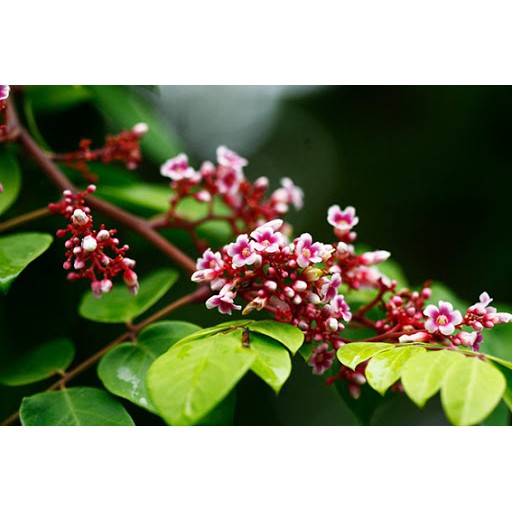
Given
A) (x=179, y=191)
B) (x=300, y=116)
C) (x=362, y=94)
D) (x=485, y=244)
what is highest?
(x=179, y=191)


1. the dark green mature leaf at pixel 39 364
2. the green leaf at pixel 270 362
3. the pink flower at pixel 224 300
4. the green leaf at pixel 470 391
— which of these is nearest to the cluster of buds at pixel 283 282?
the pink flower at pixel 224 300

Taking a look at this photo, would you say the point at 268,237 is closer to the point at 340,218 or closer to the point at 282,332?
the point at 282,332

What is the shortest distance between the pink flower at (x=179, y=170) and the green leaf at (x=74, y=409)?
3.13 ft

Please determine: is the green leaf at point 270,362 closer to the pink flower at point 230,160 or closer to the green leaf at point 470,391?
the green leaf at point 470,391

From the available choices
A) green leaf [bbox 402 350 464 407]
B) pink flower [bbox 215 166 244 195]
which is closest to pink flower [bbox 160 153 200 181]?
pink flower [bbox 215 166 244 195]

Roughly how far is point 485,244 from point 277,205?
3.46 metres

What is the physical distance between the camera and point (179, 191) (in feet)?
7.98

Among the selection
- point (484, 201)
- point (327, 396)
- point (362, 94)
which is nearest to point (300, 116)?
point (362, 94)

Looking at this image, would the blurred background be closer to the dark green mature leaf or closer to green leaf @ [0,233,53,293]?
the dark green mature leaf

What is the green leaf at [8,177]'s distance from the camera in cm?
212

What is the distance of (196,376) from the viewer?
126 cm

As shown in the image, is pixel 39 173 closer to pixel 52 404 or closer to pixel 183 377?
pixel 52 404

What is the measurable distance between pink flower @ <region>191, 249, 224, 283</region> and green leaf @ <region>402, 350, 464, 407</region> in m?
0.59

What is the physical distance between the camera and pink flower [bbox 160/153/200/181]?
2.36 m
